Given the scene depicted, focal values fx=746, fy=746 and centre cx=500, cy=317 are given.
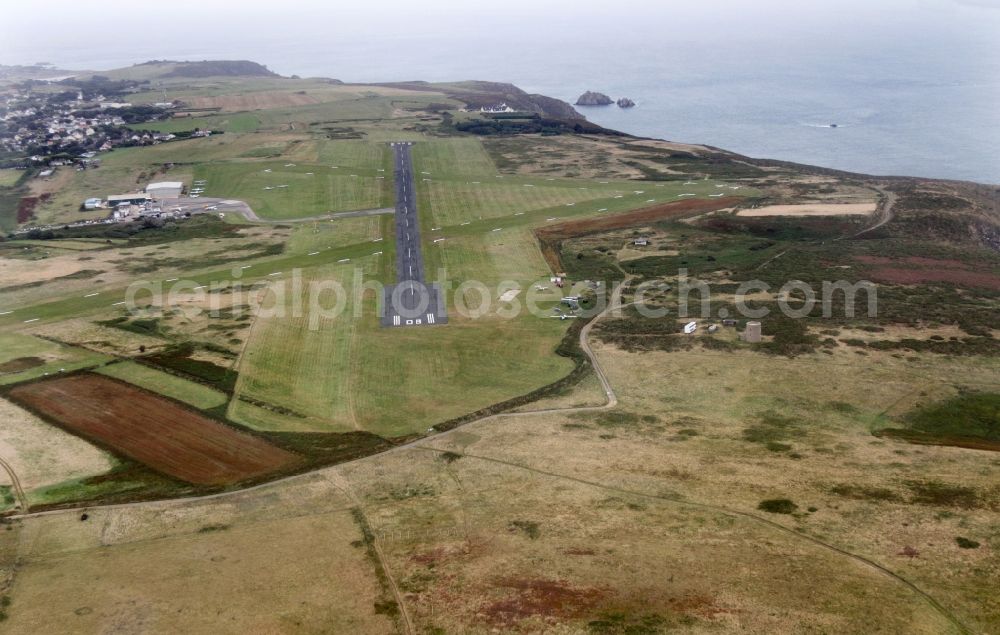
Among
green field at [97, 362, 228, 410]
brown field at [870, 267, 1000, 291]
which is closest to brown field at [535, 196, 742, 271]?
brown field at [870, 267, 1000, 291]

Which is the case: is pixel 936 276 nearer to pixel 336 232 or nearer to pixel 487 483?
pixel 487 483

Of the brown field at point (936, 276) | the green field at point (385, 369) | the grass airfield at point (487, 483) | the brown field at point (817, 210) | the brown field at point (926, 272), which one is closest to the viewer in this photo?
the grass airfield at point (487, 483)

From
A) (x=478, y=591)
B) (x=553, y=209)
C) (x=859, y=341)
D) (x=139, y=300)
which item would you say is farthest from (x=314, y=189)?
(x=478, y=591)

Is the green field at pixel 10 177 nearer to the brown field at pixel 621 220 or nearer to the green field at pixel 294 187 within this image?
the green field at pixel 294 187

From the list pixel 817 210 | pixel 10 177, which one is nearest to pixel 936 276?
pixel 817 210

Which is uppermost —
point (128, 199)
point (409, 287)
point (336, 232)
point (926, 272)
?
point (128, 199)

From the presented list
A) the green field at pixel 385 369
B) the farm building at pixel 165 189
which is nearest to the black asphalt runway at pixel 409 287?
the green field at pixel 385 369
